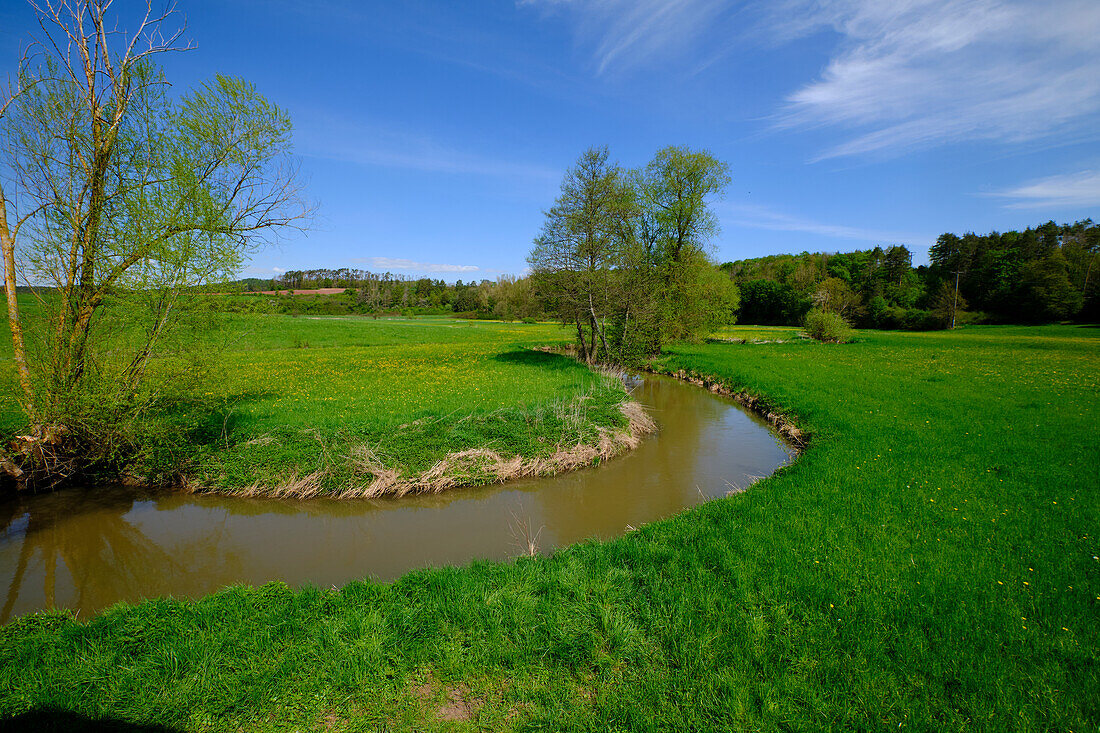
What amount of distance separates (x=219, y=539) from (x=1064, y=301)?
74731 millimetres

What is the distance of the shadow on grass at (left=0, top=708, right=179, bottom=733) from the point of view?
10.8 ft

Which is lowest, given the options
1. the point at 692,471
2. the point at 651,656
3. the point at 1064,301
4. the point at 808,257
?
the point at 692,471

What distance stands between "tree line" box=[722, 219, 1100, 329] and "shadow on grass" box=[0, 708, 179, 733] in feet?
188

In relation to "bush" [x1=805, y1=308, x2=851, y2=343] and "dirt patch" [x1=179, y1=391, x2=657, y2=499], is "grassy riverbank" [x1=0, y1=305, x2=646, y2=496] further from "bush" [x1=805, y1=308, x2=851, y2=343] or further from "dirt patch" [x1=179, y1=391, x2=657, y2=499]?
"bush" [x1=805, y1=308, x2=851, y2=343]

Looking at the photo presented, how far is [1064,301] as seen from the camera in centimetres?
4822

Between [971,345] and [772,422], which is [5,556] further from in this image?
[971,345]

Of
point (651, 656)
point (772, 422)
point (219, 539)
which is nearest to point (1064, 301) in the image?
point (772, 422)

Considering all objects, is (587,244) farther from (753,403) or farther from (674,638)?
(674,638)

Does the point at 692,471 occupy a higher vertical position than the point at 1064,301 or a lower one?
lower

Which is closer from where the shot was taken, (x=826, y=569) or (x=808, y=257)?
(x=826, y=569)

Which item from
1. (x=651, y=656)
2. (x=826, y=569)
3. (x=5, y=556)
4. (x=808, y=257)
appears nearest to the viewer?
(x=651, y=656)

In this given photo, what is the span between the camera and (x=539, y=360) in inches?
1004

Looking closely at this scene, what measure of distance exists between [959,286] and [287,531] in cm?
8456

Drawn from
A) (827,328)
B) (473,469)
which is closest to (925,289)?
(827,328)
